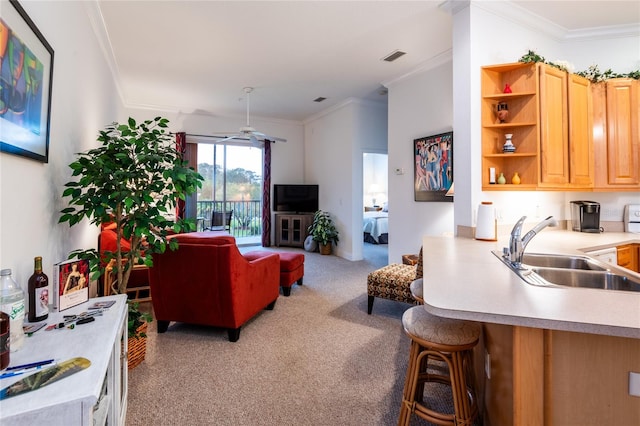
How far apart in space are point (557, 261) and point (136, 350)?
9.48 feet

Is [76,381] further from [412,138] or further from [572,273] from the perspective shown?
[412,138]

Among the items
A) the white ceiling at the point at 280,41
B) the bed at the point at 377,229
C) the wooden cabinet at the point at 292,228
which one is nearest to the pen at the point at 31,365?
the white ceiling at the point at 280,41

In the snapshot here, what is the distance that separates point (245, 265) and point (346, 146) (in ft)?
12.5

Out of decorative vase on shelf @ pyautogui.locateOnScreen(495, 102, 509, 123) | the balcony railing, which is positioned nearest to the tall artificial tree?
decorative vase on shelf @ pyautogui.locateOnScreen(495, 102, 509, 123)

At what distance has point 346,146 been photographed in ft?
19.1

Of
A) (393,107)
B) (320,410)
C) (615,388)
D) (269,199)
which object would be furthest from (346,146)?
(615,388)

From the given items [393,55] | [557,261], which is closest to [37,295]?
[557,261]

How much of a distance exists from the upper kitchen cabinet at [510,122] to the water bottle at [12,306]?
9.50ft

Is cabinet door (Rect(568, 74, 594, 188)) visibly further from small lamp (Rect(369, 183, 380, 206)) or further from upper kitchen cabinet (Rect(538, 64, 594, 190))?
small lamp (Rect(369, 183, 380, 206))

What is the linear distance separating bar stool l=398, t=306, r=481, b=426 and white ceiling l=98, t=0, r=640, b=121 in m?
2.74

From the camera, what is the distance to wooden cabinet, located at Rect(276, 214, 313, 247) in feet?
22.4

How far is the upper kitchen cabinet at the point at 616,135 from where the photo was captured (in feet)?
8.68

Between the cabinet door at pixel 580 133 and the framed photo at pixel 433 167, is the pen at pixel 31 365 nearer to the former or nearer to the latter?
the cabinet door at pixel 580 133

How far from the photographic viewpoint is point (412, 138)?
4250 millimetres
